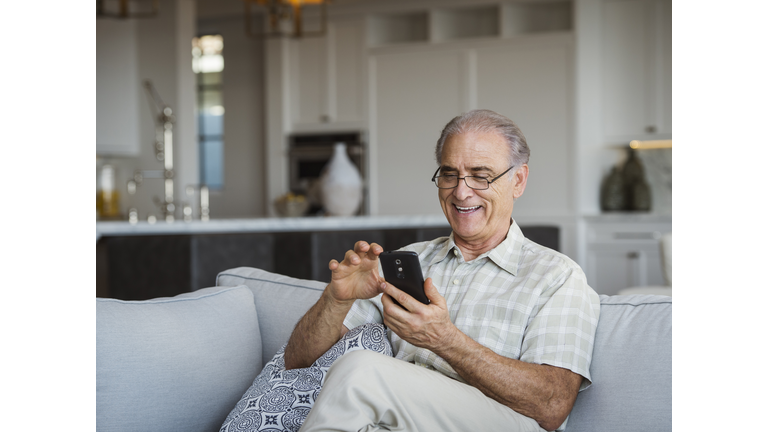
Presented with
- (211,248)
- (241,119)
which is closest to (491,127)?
(211,248)

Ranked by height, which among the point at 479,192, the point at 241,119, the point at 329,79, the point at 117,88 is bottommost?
the point at 479,192

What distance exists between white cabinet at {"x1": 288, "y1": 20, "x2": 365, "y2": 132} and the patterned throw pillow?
4251mm

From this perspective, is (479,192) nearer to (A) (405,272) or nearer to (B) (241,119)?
(A) (405,272)

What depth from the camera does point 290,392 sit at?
139 cm

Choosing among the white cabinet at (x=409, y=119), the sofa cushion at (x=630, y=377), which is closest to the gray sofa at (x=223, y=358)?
the sofa cushion at (x=630, y=377)

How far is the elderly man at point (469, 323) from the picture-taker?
3.66 feet

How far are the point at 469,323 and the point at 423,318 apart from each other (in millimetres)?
245

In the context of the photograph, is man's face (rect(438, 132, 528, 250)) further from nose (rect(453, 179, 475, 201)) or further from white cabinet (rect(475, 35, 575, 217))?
white cabinet (rect(475, 35, 575, 217))

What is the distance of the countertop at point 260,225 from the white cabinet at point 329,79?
211cm

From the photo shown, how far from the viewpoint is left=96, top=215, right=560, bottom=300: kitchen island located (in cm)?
327

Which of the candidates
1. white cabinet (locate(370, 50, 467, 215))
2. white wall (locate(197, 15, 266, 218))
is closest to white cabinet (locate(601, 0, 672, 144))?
white cabinet (locate(370, 50, 467, 215))

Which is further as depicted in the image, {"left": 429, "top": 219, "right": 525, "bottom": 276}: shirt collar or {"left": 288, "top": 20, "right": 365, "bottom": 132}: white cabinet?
{"left": 288, "top": 20, "right": 365, "bottom": 132}: white cabinet

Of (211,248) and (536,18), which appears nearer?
(211,248)
